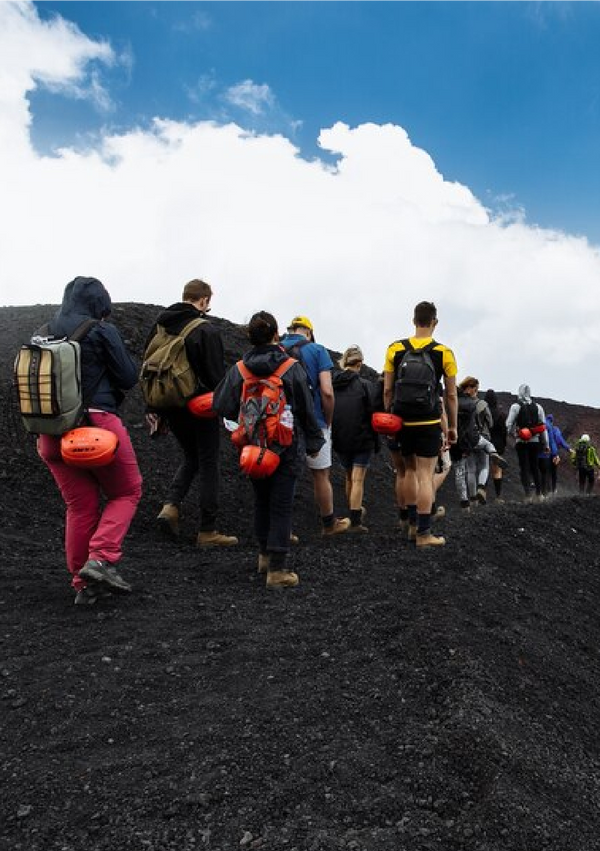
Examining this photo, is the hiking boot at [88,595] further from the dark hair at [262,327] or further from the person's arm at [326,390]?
the person's arm at [326,390]

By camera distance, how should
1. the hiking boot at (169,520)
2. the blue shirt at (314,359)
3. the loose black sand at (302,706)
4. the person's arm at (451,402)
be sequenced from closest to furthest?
the loose black sand at (302,706) < the person's arm at (451,402) < the blue shirt at (314,359) < the hiking boot at (169,520)

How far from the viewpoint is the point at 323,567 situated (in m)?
6.83

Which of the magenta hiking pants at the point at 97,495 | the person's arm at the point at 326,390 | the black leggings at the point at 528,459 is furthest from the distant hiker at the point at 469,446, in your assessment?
the magenta hiking pants at the point at 97,495

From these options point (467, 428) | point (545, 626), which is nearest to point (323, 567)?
point (545, 626)

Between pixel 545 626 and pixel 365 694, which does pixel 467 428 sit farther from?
pixel 365 694

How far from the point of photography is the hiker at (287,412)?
584cm

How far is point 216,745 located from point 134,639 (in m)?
1.43

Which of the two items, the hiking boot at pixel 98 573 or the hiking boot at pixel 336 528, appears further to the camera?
the hiking boot at pixel 336 528

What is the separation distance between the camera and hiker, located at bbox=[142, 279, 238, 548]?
23.0 ft

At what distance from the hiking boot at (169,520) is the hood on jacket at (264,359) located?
263 cm

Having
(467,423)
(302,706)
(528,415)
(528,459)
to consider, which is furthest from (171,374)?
(528,459)

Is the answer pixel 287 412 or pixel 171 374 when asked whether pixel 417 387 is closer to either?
pixel 287 412

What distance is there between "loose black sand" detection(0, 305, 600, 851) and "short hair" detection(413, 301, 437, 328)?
214 cm

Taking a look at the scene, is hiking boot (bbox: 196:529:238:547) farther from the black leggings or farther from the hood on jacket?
the black leggings
